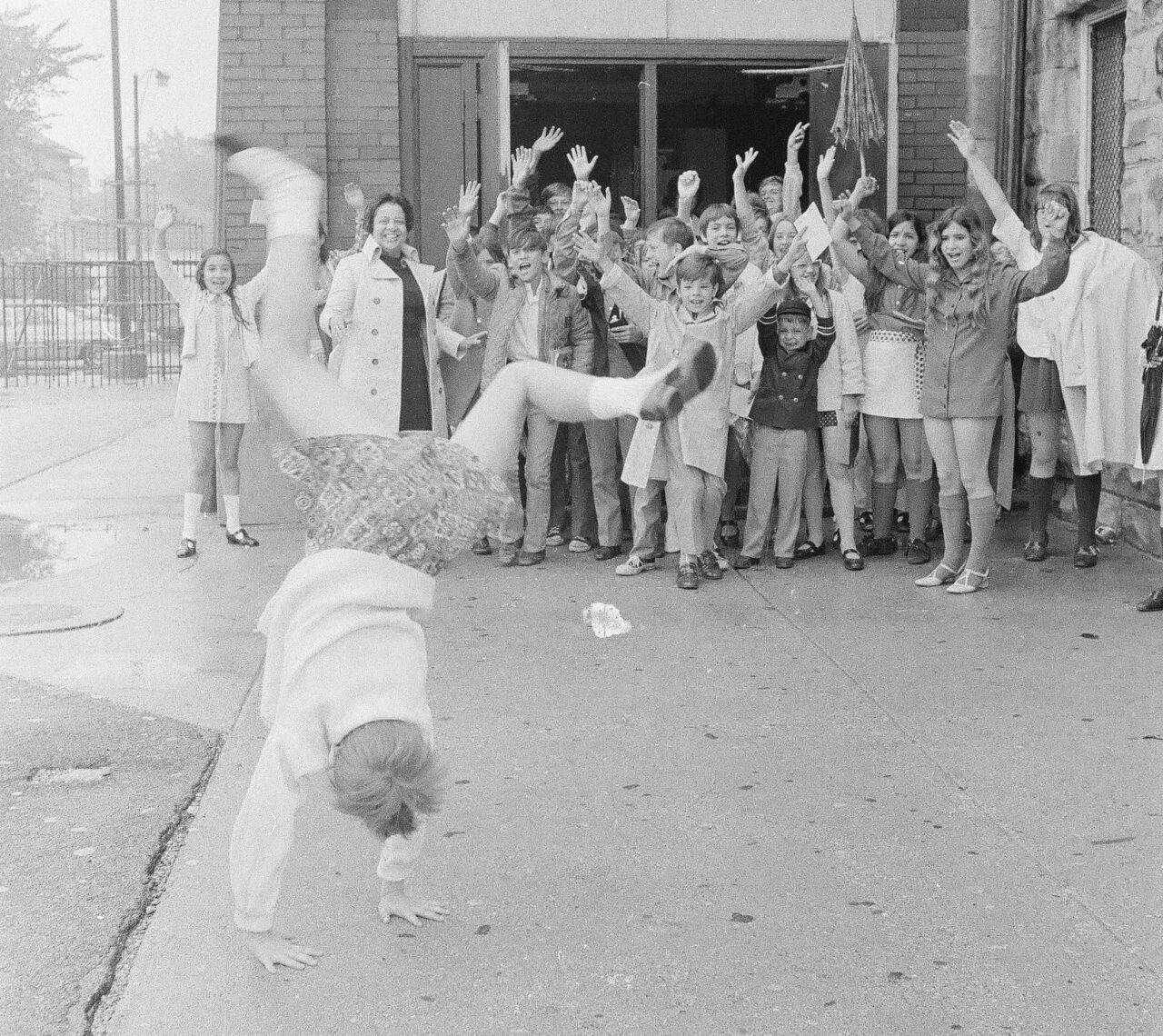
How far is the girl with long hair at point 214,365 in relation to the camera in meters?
9.13

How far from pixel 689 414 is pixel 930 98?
12.9ft

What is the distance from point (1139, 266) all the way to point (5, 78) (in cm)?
3396

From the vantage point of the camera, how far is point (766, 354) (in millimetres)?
8531

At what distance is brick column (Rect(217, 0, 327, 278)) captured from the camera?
403 inches

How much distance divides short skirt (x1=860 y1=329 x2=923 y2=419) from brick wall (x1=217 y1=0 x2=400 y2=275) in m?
3.71

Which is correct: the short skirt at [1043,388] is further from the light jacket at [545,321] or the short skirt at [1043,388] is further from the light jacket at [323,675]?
the light jacket at [323,675]

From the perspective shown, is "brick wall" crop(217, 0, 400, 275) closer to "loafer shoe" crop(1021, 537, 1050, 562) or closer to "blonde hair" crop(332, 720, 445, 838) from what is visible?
"loafer shoe" crop(1021, 537, 1050, 562)

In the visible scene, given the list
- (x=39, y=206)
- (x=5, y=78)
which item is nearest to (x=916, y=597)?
(x=5, y=78)

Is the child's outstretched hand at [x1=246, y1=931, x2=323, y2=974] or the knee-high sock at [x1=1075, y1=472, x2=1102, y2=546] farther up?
the knee-high sock at [x1=1075, y1=472, x2=1102, y2=546]

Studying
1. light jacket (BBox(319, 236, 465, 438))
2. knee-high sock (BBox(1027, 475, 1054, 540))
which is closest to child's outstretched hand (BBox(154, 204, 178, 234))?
light jacket (BBox(319, 236, 465, 438))

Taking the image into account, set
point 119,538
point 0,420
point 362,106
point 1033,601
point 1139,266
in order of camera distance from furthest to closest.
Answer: point 0,420, point 362,106, point 119,538, point 1139,266, point 1033,601

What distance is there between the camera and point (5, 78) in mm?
36594

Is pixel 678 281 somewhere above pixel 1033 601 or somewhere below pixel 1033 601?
above

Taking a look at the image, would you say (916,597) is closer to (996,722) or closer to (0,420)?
(996,722)
